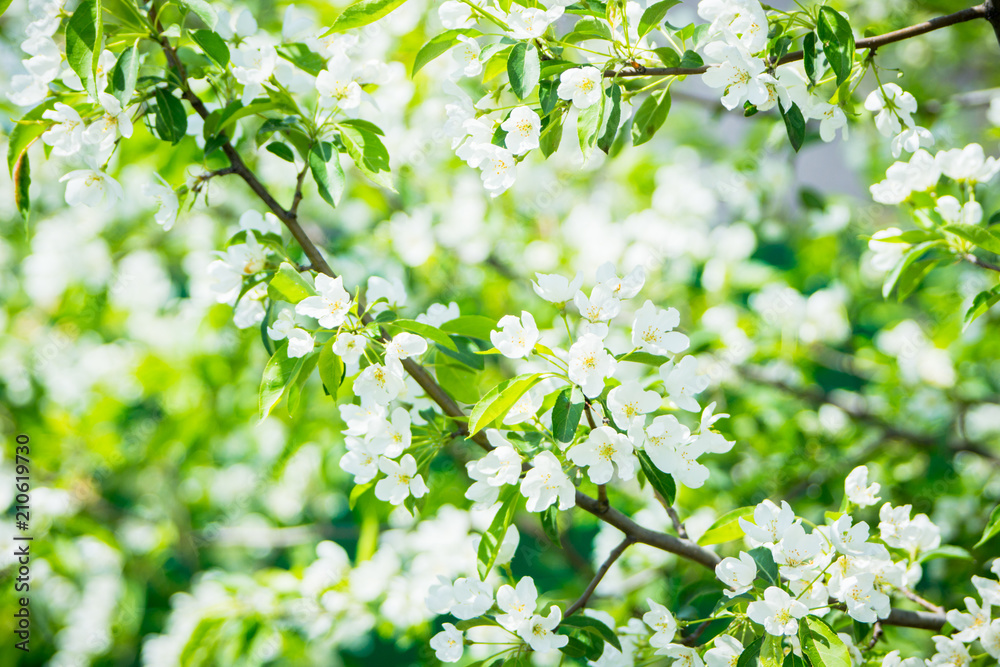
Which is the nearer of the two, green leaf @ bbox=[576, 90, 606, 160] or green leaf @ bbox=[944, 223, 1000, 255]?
green leaf @ bbox=[576, 90, 606, 160]

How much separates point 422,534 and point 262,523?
1.29 meters

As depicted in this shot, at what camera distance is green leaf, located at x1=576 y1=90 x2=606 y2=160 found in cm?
93

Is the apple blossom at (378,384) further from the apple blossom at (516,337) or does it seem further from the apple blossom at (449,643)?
the apple blossom at (449,643)

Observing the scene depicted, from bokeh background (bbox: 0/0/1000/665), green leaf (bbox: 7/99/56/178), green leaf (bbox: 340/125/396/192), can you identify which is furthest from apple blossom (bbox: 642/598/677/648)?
green leaf (bbox: 7/99/56/178)

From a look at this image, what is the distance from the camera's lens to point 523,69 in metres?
0.90

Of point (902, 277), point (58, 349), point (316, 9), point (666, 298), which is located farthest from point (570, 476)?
point (58, 349)

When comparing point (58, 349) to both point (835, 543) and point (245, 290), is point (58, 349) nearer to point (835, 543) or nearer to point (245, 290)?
point (245, 290)

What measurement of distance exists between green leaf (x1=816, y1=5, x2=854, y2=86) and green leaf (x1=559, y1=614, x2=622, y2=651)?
80 centimetres

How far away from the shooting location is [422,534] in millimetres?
1880

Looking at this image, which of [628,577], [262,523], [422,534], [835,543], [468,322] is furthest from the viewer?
[262,523]

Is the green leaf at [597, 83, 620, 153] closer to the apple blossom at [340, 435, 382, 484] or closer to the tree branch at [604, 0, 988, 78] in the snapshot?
the tree branch at [604, 0, 988, 78]

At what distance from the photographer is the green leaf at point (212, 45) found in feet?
3.42

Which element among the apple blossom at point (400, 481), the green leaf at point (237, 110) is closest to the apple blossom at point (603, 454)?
the apple blossom at point (400, 481)

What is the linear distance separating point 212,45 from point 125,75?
0.41 ft
